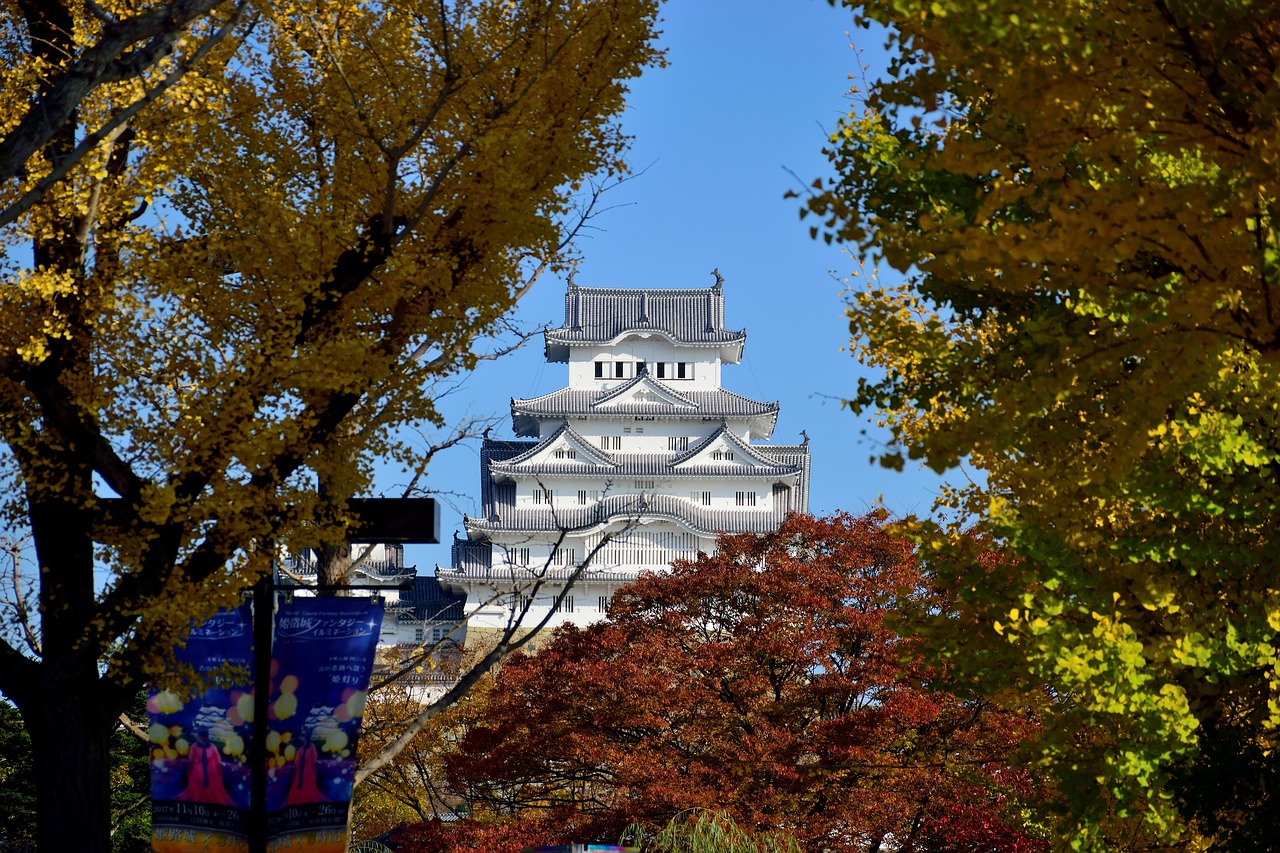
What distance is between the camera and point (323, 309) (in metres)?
6.62

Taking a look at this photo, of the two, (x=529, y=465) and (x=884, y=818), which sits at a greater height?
(x=529, y=465)

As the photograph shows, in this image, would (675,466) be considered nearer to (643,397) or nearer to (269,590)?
(643,397)

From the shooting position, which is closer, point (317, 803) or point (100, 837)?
point (100, 837)

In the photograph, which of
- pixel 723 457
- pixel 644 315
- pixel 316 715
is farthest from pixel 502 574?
→ pixel 316 715

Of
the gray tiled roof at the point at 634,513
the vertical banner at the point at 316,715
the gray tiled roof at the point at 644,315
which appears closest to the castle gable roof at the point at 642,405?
the gray tiled roof at the point at 644,315

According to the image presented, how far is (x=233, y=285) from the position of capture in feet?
22.3

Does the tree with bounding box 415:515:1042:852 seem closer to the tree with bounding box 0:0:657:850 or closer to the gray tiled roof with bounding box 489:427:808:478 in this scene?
the tree with bounding box 0:0:657:850

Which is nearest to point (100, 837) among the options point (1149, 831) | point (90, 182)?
point (90, 182)

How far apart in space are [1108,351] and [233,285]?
4.45 m

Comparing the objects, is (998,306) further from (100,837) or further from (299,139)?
(100,837)

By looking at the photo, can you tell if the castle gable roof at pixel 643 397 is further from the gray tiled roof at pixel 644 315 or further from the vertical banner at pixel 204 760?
the vertical banner at pixel 204 760

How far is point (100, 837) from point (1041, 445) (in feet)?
15.8

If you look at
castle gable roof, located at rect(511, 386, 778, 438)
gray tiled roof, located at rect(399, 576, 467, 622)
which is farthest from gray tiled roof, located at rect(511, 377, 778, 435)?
gray tiled roof, located at rect(399, 576, 467, 622)

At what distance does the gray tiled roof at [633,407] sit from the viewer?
47719mm
